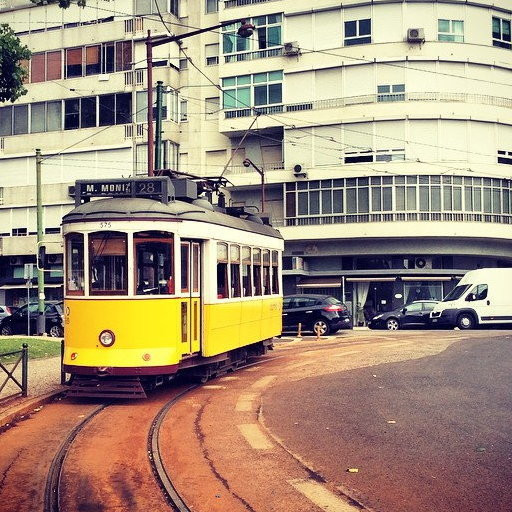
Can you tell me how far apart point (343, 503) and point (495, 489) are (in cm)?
152

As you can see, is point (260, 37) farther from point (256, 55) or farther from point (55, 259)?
point (55, 259)

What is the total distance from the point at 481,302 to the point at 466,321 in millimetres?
1003

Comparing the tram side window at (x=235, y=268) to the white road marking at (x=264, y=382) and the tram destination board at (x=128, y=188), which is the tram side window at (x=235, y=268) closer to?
the white road marking at (x=264, y=382)

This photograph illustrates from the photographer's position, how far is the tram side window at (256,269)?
1678cm

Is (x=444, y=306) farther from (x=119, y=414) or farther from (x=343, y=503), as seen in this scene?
(x=343, y=503)

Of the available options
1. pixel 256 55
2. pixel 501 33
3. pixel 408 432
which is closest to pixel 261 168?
pixel 256 55

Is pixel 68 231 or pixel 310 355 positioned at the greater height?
pixel 68 231

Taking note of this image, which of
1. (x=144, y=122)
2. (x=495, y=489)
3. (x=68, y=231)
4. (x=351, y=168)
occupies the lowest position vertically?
(x=495, y=489)

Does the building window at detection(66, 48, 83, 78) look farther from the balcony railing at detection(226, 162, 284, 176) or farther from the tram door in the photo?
the tram door

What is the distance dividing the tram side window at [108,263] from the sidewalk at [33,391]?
6.60ft

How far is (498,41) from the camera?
139ft

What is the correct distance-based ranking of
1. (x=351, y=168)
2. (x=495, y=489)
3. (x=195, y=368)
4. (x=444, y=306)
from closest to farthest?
(x=495, y=489) < (x=195, y=368) < (x=444, y=306) < (x=351, y=168)

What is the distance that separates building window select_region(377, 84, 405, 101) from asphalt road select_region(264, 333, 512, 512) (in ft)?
86.5

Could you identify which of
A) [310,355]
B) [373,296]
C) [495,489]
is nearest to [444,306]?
[373,296]
